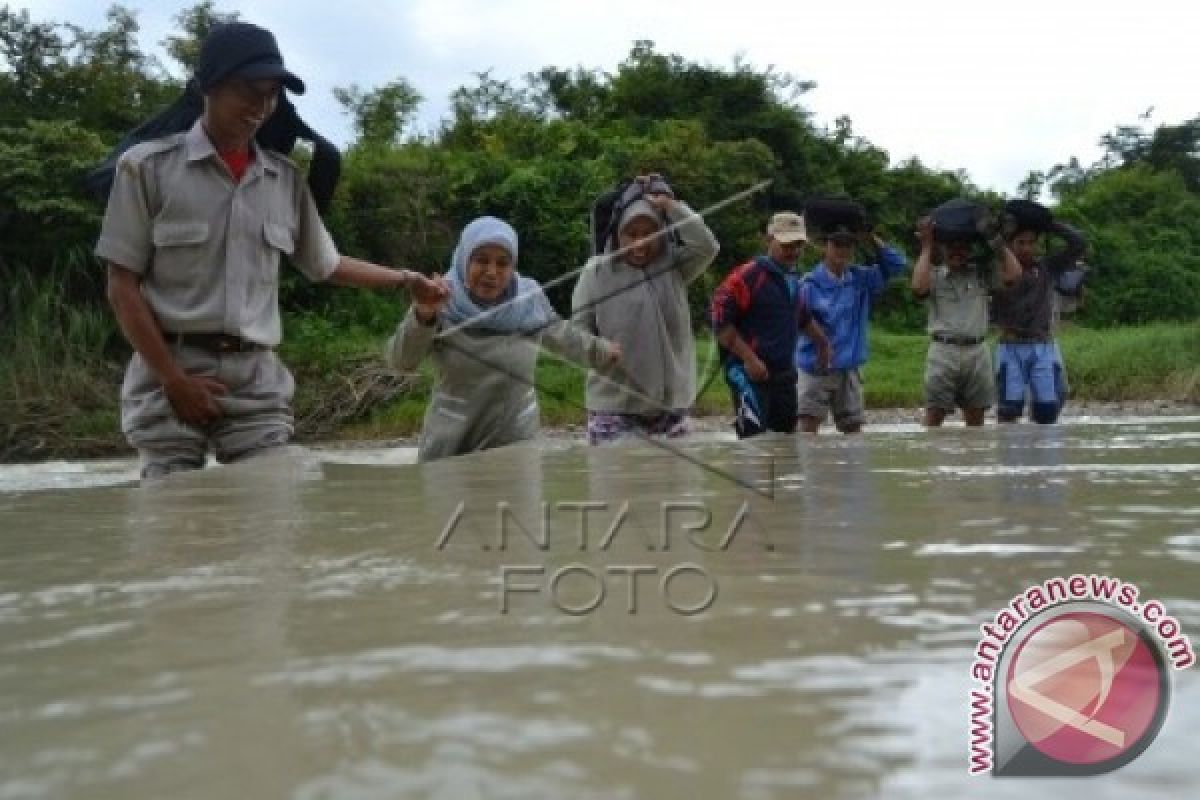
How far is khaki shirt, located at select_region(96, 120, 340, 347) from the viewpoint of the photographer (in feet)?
9.86

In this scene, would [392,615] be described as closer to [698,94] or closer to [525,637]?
[525,637]

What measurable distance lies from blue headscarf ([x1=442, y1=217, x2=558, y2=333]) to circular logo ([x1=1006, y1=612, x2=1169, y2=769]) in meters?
3.35

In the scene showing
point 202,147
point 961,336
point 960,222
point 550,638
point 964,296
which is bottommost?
point 550,638

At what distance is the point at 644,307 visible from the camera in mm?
4805

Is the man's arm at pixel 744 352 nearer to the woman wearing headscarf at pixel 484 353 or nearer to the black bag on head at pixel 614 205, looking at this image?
the black bag on head at pixel 614 205

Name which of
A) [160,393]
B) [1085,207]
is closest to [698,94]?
[1085,207]

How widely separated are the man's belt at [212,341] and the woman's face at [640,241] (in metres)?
1.97

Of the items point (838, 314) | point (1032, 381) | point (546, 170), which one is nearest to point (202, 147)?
point (838, 314)

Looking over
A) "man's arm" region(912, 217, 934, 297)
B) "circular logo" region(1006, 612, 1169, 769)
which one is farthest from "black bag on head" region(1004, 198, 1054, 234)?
"circular logo" region(1006, 612, 1169, 769)

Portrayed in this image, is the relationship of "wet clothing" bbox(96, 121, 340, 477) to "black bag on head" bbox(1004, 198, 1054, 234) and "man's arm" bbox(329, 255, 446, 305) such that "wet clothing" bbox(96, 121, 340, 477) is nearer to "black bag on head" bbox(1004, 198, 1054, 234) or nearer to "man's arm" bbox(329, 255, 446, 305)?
"man's arm" bbox(329, 255, 446, 305)

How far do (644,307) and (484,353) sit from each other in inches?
35.0

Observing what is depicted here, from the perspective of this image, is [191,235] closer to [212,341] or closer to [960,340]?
[212,341]

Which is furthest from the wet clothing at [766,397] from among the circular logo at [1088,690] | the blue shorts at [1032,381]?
the circular logo at [1088,690]

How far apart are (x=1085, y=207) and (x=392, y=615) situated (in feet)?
104
